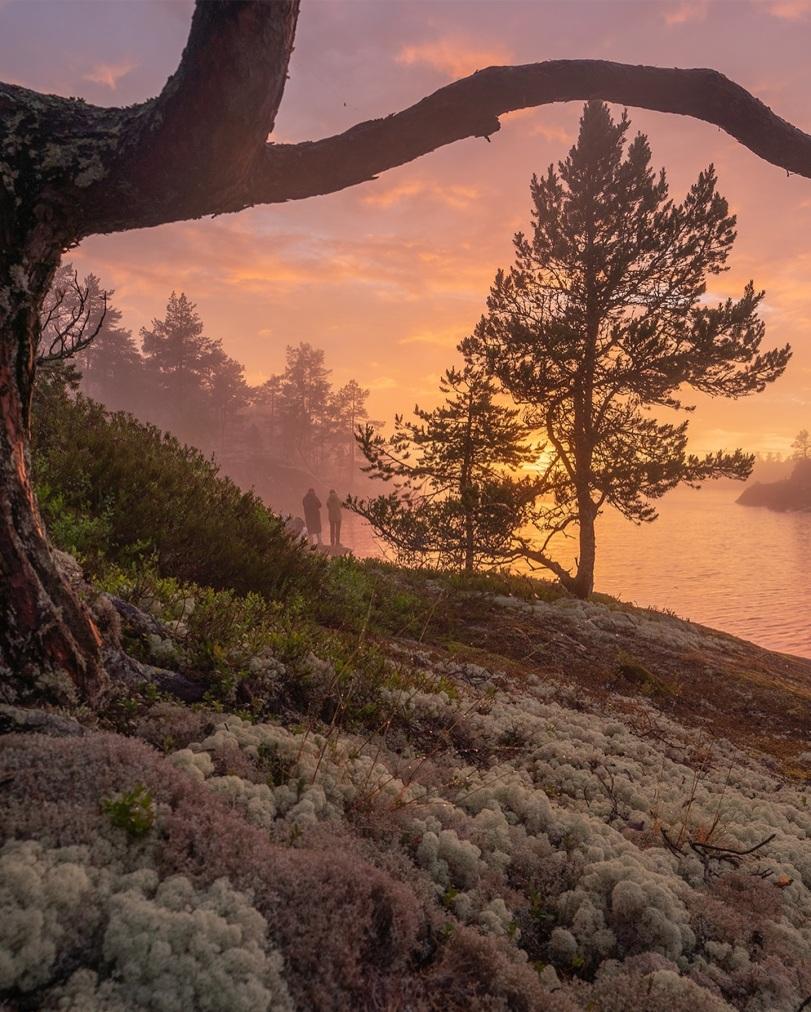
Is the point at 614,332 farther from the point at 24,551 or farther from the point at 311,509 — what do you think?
the point at 311,509

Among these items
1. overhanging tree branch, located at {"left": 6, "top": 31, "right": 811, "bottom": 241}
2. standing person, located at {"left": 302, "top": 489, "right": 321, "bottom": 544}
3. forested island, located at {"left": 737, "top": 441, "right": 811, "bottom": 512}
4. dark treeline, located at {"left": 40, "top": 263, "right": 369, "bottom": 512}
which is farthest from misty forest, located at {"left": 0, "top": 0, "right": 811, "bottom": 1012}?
forested island, located at {"left": 737, "top": 441, "right": 811, "bottom": 512}

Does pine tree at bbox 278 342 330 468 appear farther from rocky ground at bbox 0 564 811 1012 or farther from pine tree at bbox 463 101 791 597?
rocky ground at bbox 0 564 811 1012

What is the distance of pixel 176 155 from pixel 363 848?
3.69 meters

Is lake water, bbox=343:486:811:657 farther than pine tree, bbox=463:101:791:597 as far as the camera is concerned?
Yes

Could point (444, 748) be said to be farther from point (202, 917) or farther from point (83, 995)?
point (83, 995)

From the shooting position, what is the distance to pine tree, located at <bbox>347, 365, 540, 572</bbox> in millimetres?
16875

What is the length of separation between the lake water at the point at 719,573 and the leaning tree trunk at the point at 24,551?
25.3 meters

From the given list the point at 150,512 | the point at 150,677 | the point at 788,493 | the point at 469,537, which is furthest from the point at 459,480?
the point at 788,493

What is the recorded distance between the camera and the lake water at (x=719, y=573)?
98.7ft

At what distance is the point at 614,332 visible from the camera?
16.9 meters

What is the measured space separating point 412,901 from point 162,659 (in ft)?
9.01

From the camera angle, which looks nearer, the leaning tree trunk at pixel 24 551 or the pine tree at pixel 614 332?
the leaning tree trunk at pixel 24 551

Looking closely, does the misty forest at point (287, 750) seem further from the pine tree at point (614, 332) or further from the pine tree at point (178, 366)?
the pine tree at point (178, 366)

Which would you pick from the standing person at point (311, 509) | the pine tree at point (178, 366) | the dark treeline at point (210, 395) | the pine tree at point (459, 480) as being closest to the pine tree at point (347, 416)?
the dark treeline at point (210, 395)
